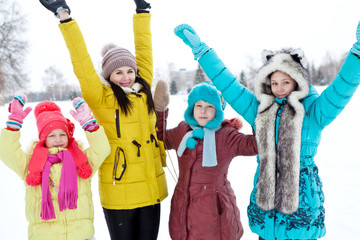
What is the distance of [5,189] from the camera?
5102mm

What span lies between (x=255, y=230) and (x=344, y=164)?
5.20 m

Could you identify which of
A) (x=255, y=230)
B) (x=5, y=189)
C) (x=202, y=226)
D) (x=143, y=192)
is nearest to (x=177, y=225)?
(x=202, y=226)

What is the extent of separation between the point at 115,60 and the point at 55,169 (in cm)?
97

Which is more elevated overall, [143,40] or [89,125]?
[143,40]

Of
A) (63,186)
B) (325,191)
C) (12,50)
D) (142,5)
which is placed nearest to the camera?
(63,186)

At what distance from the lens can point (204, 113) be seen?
2469mm

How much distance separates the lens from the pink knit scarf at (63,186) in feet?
6.84

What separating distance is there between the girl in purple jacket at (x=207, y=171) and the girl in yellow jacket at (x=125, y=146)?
0.74ft

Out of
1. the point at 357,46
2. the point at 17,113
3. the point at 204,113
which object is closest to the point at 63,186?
the point at 17,113

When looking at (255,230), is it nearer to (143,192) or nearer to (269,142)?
(269,142)

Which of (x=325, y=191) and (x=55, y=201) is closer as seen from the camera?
(x=55, y=201)

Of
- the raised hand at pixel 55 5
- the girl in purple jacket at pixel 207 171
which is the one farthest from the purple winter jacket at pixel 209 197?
the raised hand at pixel 55 5

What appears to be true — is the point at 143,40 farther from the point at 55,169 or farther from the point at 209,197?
the point at 209,197

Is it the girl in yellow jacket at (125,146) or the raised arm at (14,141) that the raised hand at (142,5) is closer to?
the girl in yellow jacket at (125,146)
